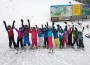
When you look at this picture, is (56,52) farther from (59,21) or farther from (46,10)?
(46,10)

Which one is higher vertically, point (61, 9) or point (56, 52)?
point (61, 9)

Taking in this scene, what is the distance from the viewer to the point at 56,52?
677 inches

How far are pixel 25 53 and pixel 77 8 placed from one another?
1191 cm

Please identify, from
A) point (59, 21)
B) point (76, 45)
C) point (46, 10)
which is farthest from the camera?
point (46, 10)

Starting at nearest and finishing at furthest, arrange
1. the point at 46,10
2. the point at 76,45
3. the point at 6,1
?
the point at 76,45
the point at 46,10
the point at 6,1

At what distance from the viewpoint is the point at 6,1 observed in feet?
129

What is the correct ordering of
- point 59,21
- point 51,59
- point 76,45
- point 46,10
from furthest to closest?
point 46,10
point 59,21
point 76,45
point 51,59

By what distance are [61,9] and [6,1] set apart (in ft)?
47.7

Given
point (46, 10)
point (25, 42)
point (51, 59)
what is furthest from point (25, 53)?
point (46, 10)

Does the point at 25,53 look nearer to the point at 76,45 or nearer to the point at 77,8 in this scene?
the point at 76,45

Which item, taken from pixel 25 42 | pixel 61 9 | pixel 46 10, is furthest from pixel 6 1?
pixel 25 42

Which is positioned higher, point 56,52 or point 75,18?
point 75,18

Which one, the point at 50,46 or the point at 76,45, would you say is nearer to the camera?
the point at 50,46

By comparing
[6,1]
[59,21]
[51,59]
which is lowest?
[51,59]
